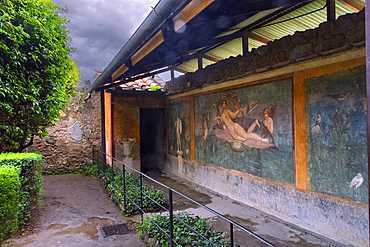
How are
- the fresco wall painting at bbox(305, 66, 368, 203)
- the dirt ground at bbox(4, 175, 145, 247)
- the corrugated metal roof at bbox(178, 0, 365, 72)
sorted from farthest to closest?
the corrugated metal roof at bbox(178, 0, 365, 72) → the dirt ground at bbox(4, 175, 145, 247) → the fresco wall painting at bbox(305, 66, 368, 203)

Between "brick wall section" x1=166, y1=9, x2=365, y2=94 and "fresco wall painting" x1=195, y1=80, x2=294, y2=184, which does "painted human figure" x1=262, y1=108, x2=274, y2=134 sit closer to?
"fresco wall painting" x1=195, y1=80, x2=294, y2=184

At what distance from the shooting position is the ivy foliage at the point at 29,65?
4.41 meters

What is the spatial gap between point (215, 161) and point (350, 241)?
3670 millimetres

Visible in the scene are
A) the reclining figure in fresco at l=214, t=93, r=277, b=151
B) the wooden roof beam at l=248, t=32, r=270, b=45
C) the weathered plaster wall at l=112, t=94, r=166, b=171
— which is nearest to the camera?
the reclining figure in fresco at l=214, t=93, r=277, b=151

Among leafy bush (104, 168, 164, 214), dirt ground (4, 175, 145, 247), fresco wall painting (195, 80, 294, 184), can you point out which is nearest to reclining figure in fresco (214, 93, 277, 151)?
fresco wall painting (195, 80, 294, 184)

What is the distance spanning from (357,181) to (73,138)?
31.1ft

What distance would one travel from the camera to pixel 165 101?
983cm

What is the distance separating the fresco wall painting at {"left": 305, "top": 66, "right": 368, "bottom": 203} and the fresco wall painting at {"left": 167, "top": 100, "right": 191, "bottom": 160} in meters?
4.55

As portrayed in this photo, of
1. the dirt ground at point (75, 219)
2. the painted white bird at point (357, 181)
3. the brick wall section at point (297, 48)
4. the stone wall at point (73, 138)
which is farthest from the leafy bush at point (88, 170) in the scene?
the painted white bird at point (357, 181)

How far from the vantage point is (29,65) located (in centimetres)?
513

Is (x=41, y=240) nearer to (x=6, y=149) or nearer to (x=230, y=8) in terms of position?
(x=6, y=149)

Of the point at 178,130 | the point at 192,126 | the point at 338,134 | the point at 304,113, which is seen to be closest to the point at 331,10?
the point at 304,113

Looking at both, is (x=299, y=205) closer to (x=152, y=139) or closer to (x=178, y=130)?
(x=178, y=130)

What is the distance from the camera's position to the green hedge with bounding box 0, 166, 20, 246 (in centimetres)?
322
